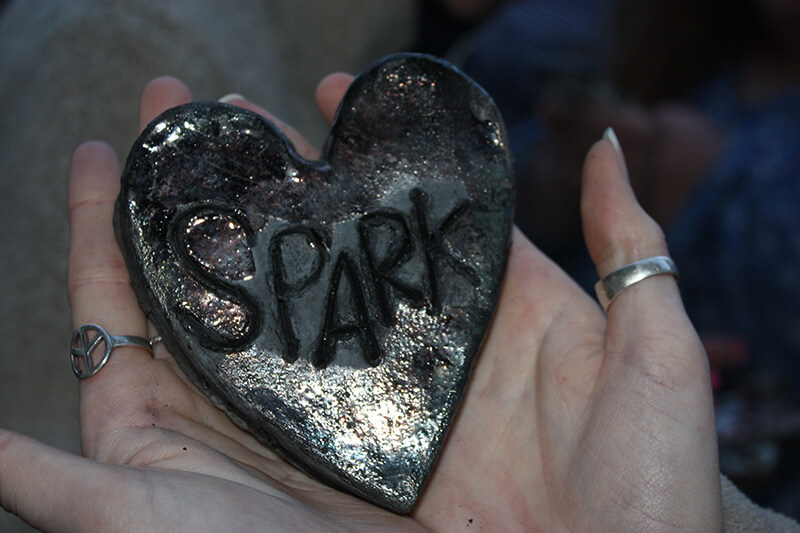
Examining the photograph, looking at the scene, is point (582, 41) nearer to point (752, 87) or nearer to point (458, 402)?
point (752, 87)

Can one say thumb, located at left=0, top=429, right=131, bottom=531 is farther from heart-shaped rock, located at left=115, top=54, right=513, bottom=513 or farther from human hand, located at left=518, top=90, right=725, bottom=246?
human hand, located at left=518, top=90, right=725, bottom=246

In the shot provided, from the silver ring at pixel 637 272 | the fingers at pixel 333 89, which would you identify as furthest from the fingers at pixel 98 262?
the silver ring at pixel 637 272

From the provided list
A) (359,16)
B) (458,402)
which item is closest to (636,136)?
(359,16)

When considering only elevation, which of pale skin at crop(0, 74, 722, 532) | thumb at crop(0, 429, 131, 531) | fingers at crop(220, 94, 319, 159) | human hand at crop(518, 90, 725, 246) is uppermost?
fingers at crop(220, 94, 319, 159)

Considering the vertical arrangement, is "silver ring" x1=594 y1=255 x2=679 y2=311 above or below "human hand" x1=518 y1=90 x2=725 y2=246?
above

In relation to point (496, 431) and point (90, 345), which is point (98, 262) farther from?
point (496, 431)

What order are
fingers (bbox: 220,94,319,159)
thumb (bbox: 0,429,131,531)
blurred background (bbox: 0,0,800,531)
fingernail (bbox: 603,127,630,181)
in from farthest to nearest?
blurred background (bbox: 0,0,800,531) < fingers (bbox: 220,94,319,159) < fingernail (bbox: 603,127,630,181) < thumb (bbox: 0,429,131,531)

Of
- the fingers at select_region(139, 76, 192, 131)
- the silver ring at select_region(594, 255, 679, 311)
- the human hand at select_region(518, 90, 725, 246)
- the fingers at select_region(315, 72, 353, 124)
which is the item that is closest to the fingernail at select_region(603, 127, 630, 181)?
the silver ring at select_region(594, 255, 679, 311)

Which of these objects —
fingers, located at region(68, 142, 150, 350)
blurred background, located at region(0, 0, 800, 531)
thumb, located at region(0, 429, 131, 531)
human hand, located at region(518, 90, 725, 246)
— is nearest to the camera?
thumb, located at region(0, 429, 131, 531)

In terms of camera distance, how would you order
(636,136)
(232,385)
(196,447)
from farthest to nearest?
(636,136) → (232,385) → (196,447)
